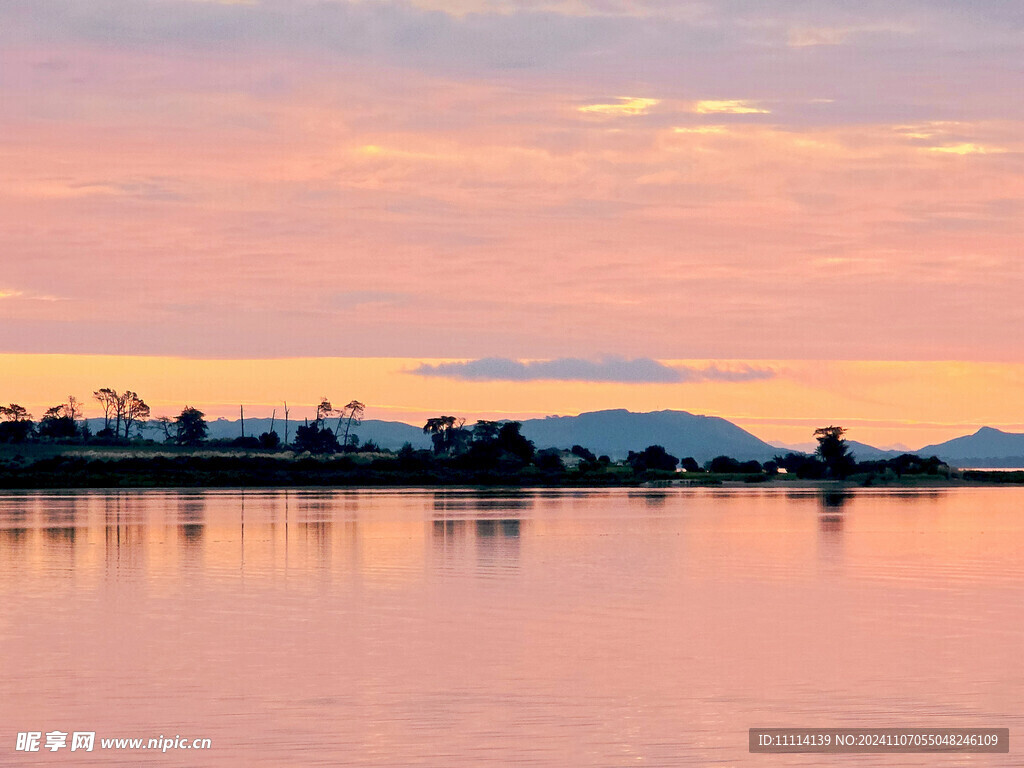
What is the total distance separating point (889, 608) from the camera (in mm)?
34812

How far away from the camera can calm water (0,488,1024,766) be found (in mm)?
20969

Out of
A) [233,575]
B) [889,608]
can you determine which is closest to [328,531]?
[233,575]

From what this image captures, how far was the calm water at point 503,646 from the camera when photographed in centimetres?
2097

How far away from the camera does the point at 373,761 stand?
1928 cm

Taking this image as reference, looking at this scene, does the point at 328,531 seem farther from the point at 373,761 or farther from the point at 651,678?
the point at 373,761

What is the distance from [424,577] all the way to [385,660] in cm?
1642

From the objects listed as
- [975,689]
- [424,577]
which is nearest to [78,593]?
[424,577]

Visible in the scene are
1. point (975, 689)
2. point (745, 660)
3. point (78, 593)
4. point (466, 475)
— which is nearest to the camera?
point (975, 689)

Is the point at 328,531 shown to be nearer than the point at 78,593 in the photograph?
No

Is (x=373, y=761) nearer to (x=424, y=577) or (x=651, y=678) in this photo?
(x=651, y=678)

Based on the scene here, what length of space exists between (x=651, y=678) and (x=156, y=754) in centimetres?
939

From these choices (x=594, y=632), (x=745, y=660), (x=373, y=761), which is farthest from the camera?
(x=594, y=632)

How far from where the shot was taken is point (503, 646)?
95.1 feet

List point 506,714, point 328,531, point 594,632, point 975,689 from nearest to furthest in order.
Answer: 1. point 506,714
2. point 975,689
3. point 594,632
4. point 328,531
